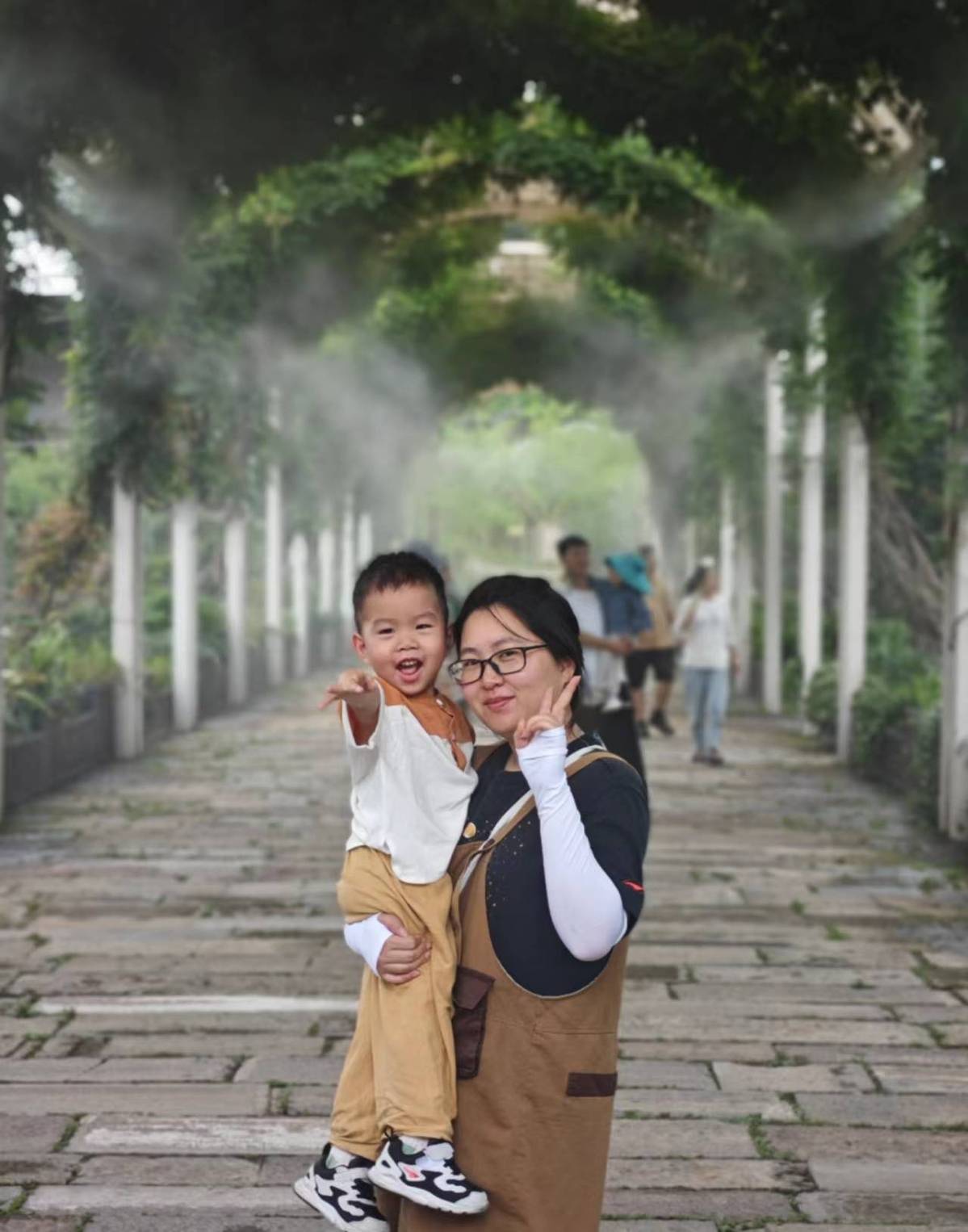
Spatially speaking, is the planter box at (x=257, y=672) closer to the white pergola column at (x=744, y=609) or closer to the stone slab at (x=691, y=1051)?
the white pergola column at (x=744, y=609)

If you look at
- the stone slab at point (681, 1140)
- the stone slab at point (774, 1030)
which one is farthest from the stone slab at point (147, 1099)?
the stone slab at point (774, 1030)

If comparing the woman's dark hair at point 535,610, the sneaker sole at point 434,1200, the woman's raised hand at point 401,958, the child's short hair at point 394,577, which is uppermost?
the child's short hair at point 394,577

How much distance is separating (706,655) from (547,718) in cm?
1134

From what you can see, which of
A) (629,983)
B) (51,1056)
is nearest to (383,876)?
(51,1056)

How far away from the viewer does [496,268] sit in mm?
27766

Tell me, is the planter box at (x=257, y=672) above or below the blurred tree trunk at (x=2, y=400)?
below

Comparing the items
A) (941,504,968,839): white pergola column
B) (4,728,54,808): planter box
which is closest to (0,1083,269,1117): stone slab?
(941,504,968,839): white pergola column

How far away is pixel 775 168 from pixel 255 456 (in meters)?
8.70

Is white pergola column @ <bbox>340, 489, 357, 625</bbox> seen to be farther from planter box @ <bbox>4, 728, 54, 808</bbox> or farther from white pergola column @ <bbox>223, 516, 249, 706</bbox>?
planter box @ <bbox>4, 728, 54, 808</bbox>

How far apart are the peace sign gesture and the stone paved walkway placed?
1838 millimetres

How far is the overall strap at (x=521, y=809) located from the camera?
2631 mm

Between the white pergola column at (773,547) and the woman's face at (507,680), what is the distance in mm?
16568

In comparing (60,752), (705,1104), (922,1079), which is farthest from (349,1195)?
(60,752)

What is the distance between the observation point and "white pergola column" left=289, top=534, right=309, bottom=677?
1072 inches
